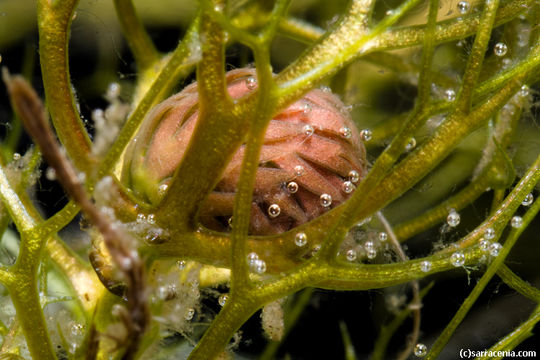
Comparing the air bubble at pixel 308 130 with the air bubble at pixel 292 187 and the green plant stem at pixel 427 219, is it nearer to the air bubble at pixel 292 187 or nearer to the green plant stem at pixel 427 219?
the air bubble at pixel 292 187

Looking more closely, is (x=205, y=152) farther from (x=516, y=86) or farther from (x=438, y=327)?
(x=438, y=327)

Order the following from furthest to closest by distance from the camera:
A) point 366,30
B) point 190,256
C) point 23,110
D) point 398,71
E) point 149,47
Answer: point 398,71 < point 149,47 < point 190,256 < point 366,30 < point 23,110

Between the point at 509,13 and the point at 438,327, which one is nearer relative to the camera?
the point at 509,13

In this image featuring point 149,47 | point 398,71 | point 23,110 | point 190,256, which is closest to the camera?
point 23,110

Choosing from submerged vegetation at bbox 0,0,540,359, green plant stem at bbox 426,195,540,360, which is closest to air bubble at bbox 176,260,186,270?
submerged vegetation at bbox 0,0,540,359

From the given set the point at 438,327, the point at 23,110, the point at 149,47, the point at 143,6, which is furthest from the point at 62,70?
the point at 438,327

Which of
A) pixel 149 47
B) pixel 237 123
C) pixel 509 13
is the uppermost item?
pixel 149 47

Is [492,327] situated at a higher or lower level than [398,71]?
lower

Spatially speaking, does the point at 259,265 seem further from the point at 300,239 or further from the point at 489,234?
the point at 489,234
